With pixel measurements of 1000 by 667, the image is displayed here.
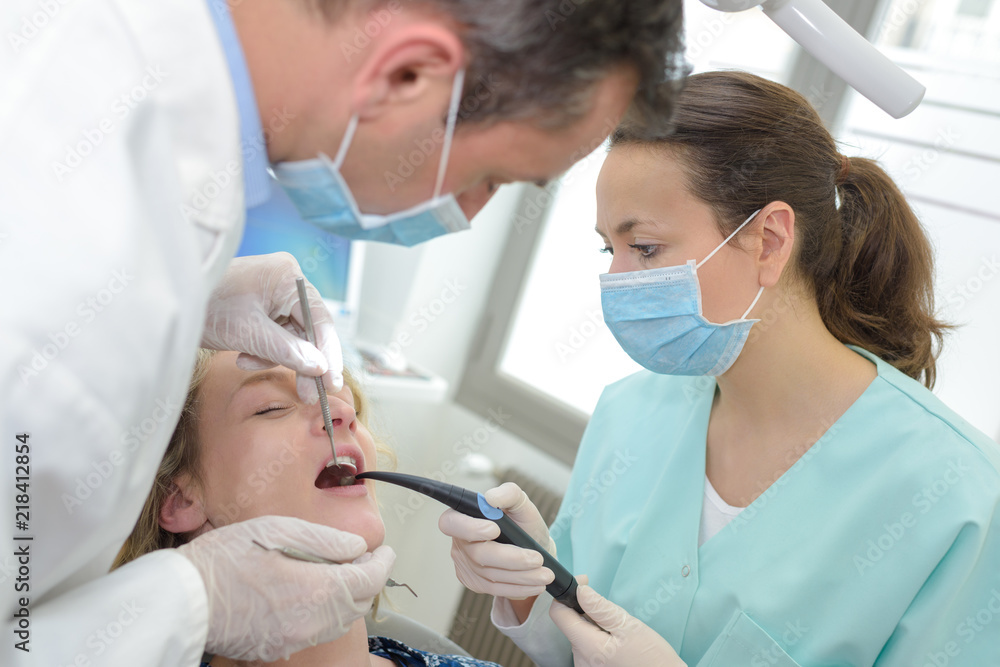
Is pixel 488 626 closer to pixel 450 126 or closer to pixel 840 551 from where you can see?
pixel 840 551

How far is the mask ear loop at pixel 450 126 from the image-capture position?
766 mm

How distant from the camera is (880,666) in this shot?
129 cm

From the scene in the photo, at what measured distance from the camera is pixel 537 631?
60.6 inches

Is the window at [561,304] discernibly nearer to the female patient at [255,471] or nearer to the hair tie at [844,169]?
the hair tie at [844,169]

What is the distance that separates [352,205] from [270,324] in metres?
0.45

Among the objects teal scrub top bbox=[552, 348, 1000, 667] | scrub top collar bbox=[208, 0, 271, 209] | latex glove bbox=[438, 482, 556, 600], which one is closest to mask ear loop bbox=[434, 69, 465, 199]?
scrub top collar bbox=[208, 0, 271, 209]

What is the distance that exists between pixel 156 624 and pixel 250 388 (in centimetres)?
57

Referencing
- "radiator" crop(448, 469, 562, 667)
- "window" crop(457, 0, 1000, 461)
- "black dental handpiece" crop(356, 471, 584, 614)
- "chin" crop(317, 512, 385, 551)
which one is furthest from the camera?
"window" crop(457, 0, 1000, 461)

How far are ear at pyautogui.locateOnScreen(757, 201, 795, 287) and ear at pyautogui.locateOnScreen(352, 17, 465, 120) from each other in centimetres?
88

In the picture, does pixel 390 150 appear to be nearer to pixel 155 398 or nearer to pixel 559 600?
pixel 155 398

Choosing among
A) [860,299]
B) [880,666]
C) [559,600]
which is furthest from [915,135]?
[559,600]

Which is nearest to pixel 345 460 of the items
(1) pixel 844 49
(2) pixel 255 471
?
(2) pixel 255 471

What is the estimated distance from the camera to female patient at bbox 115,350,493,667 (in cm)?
130

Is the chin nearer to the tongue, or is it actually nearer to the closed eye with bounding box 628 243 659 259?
the tongue
